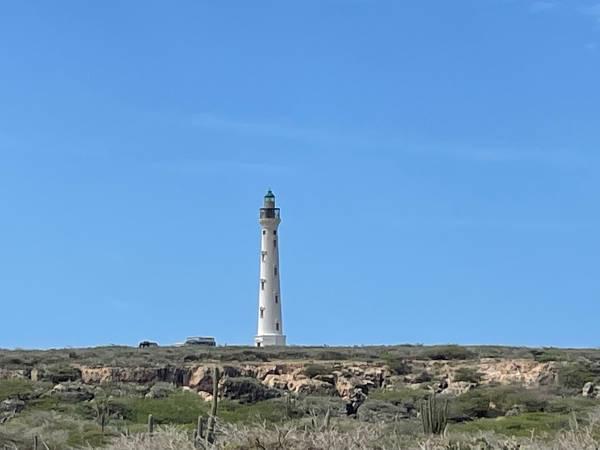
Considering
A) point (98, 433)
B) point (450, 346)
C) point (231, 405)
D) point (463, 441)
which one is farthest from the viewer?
point (450, 346)

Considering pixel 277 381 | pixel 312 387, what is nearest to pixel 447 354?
pixel 277 381

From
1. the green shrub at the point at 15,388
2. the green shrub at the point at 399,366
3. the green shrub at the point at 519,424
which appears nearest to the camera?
the green shrub at the point at 519,424

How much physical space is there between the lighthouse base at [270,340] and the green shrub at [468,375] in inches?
641

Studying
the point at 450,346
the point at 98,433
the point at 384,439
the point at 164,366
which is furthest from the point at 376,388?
the point at 384,439

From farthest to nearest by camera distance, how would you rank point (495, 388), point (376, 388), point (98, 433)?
point (376, 388) < point (495, 388) < point (98, 433)

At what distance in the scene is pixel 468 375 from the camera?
48.3 meters

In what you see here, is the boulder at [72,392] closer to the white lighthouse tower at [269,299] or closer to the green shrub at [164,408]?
the green shrub at [164,408]

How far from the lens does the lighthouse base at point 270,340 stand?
64.5m

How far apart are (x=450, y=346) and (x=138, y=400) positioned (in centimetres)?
2071

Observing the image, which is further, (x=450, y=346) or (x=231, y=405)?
(x=450, y=346)

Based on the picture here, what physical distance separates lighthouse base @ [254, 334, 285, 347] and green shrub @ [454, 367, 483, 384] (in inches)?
641

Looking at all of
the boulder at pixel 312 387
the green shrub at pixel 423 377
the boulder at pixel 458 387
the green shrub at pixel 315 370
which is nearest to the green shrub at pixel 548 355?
the green shrub at pixel 423 377

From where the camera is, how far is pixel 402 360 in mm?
52406

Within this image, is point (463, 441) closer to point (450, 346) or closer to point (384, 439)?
point (384, 439)
